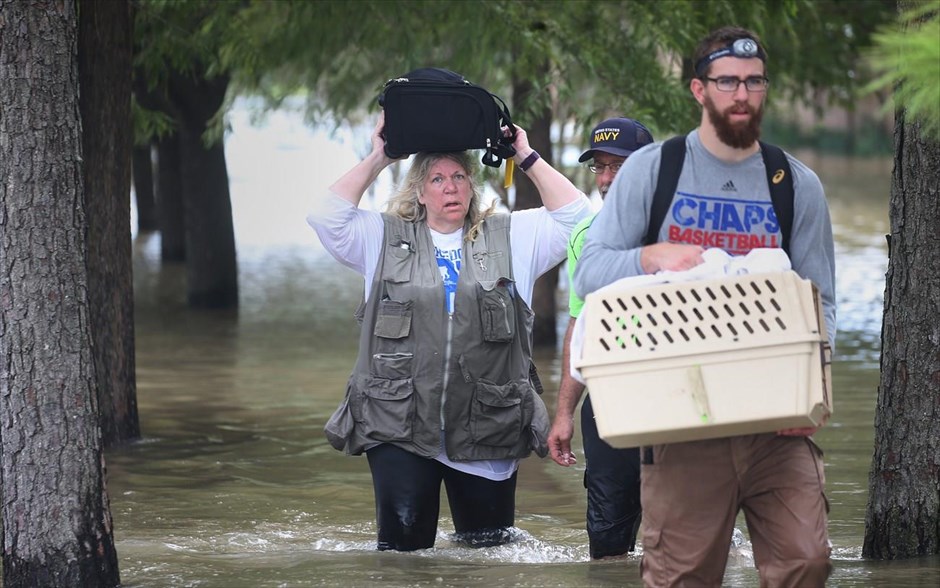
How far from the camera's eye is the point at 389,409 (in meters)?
5.97

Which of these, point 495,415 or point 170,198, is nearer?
point 495,415

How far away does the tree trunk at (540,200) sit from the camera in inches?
561

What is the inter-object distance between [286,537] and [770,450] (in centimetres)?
385

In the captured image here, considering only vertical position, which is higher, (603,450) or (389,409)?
(389,409)

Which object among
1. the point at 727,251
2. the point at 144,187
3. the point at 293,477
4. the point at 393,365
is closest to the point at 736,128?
the point at 727,251

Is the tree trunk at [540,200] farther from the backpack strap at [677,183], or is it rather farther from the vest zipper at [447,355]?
the backpack strap at [677,183]

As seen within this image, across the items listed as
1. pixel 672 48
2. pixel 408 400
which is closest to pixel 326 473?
pixel 408 400

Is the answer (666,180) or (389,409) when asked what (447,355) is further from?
(666,180)

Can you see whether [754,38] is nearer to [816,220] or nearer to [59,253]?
[816,220]

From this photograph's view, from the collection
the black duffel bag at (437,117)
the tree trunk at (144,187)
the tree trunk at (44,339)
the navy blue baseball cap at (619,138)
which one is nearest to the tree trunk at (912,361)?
the navy blue baseball cap at (619,138)

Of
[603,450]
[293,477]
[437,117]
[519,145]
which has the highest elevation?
[437,117]

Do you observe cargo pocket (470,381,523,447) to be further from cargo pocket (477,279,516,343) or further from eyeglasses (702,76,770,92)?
eyeglasses (702,76,770,92)

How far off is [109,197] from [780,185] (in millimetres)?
6643

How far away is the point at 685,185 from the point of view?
14.2 feet
